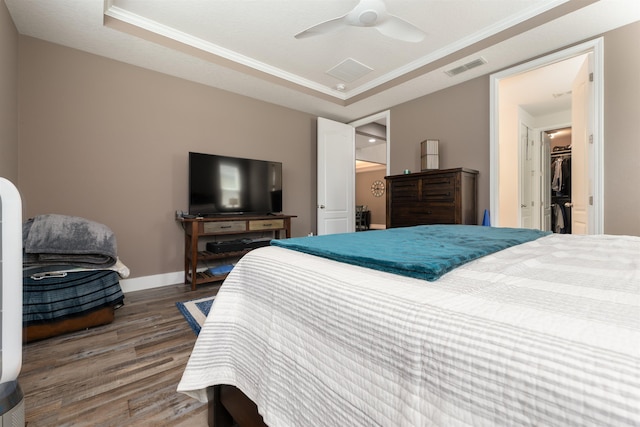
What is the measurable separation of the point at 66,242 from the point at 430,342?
8.18 feet

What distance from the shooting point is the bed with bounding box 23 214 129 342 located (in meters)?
1.83

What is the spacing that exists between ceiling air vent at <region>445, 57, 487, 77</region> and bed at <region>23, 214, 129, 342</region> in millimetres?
3733

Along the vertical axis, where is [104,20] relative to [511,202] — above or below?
above

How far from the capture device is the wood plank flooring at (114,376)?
1197 millimetres

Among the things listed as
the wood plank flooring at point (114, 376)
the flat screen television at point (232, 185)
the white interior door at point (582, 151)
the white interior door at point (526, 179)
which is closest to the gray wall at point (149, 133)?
the white interior door at point (582, 151)

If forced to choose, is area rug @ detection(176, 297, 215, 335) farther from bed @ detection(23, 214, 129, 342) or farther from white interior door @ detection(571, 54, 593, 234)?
white interior door @ detection(571, 54, 593, 234)

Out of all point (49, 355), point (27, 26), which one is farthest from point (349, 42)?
point (49, 355)

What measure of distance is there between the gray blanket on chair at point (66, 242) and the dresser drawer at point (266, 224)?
147cm

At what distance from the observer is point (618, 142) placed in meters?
2.40

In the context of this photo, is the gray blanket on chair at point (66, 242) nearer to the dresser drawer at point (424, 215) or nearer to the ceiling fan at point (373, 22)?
the ceiling fan at point (373, 22)

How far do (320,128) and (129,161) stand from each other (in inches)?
102

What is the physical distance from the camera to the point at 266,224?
138 inches

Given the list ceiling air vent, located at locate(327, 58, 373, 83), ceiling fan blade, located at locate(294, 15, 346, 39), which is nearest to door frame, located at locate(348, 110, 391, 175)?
ceiling air vent, located at locate(327, 58, 373, 83)

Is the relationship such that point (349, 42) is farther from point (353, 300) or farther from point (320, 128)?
point (353, 300)
